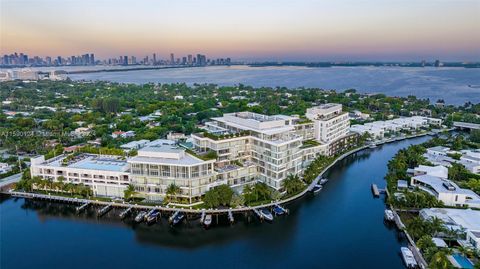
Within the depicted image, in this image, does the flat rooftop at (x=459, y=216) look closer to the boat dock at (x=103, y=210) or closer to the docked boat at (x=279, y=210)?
the docked boat at (x=279, y=210)

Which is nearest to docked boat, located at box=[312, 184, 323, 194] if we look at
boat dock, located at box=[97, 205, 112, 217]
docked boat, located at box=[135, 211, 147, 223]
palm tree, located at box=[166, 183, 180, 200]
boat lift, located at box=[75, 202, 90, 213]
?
palm tree, located at box=[166, 183, 180, 200]

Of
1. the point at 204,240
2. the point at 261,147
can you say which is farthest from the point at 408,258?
the point at 261,147

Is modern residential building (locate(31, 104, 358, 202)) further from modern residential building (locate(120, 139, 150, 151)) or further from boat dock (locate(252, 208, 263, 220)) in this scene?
modern residential building (locate(120, 139, 150, 151))

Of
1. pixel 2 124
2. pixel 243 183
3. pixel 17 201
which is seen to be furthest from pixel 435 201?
pixel 2 124

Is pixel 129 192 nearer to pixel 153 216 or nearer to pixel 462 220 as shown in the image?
pixel 153 216

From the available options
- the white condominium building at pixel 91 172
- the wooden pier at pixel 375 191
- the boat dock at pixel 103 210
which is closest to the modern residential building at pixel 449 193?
the wooden pier at pixel 375 191

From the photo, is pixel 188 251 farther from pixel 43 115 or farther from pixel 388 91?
pixel 388 91
